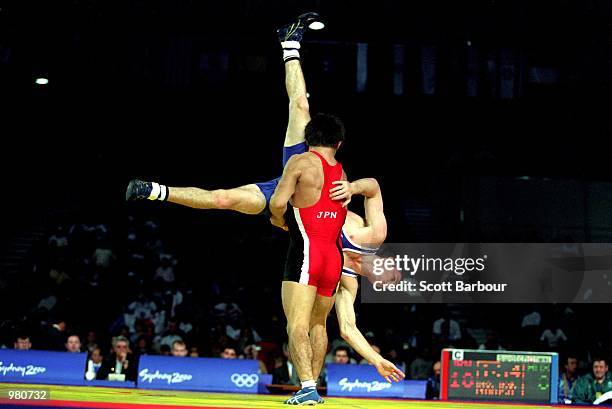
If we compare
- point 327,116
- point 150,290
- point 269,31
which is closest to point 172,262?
point 150,290

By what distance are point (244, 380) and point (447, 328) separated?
5.23 m

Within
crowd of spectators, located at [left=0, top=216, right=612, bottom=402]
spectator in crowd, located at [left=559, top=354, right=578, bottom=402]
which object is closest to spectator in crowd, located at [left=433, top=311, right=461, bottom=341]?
crowd of spectators, located at [left=0, top=216, right=612, bottom=402]

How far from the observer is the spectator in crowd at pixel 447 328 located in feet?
45.4

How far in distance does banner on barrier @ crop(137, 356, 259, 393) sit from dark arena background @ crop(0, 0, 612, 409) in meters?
1.09

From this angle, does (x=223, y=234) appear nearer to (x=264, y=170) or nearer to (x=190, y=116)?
(x=264, y=170)

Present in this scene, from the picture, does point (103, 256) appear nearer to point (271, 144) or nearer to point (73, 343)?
point (271, 144)

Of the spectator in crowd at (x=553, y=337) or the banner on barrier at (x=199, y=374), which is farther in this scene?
the spectator in crowd at (x=553, y=337)

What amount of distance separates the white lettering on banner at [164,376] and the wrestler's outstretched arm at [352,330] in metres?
3.44

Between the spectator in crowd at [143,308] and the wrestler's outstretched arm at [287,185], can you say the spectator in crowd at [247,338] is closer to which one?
the spectator in crowd at [143,308]

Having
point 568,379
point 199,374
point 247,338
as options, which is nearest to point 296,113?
point 199,374

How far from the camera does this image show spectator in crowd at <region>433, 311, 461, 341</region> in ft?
45.4

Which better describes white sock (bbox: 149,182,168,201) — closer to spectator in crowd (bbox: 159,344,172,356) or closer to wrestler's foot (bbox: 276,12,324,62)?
wrestler's foot (bbox: 276,12,324,62)

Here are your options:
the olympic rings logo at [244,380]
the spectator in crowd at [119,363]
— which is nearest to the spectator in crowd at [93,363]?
the spectator in crowd at [119,363]

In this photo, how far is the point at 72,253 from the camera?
1496 centimetres
